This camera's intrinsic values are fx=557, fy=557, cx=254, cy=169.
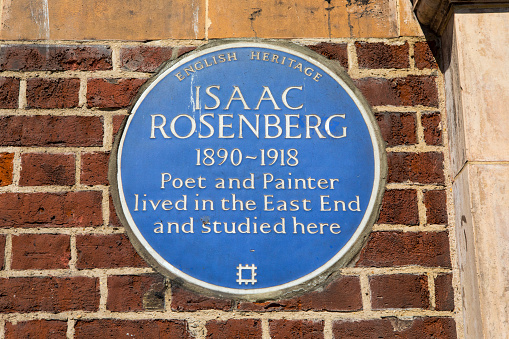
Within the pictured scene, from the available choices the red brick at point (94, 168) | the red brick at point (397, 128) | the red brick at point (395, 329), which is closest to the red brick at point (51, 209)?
the red brick at point (94, 168)

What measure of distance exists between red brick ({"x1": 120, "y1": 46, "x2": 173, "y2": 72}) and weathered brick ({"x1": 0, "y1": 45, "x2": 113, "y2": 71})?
6cm

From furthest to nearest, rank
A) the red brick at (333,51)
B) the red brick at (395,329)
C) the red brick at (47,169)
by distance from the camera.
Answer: the red brick at (333,51) < the red brick at (47,169) < the red brick at (395,329)

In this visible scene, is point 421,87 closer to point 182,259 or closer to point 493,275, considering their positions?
point 493,275

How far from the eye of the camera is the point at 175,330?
1854 millimetres

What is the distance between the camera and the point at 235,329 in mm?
1853

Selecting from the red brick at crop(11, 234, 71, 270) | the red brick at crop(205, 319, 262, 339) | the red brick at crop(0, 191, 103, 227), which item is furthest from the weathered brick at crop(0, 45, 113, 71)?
the red brick at crop(205, 319, 262, 339)

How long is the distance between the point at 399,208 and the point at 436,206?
0.43 feet

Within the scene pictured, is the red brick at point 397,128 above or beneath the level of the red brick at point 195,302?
above

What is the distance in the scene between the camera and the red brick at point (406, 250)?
6.25 ft

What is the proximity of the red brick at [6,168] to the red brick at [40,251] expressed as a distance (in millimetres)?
204

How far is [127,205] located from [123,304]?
336 millimetres

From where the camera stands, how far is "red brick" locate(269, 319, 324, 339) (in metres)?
1.85

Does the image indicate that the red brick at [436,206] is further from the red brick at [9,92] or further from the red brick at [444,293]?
the red brick at [9,92]

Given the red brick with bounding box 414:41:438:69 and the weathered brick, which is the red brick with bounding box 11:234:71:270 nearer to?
the weathered brick
